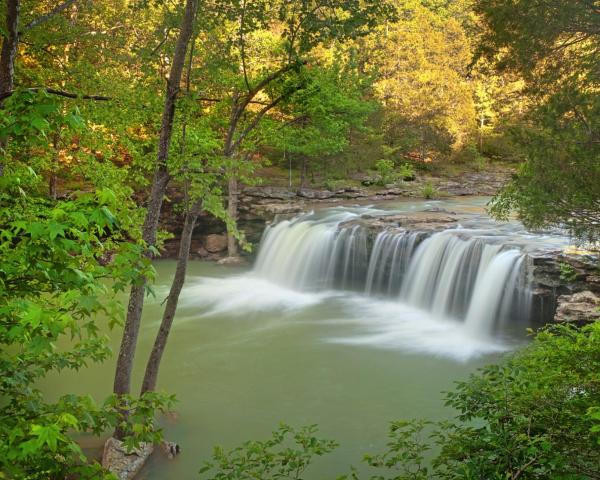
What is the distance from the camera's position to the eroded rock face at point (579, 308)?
34.7 ft

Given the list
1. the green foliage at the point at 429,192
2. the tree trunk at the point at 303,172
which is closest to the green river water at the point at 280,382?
the tree trunk at the point at 303,172

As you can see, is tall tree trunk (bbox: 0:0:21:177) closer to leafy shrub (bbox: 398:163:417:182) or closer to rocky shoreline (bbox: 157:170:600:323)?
rocky shoreline (bbox: 157:170:600:323)

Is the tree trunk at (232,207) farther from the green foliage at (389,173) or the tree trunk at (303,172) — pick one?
the green foliage at (389,173)

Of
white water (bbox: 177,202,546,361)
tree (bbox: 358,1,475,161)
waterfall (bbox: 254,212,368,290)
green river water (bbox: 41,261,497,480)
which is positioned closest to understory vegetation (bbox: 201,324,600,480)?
green river water (bbox: 41,261,497,480)

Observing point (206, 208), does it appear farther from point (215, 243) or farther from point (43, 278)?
point (215, 243)

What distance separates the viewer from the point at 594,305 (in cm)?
1089

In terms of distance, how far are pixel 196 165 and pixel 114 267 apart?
12.3 feet

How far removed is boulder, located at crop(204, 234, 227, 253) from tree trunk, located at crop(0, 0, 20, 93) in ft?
55.9

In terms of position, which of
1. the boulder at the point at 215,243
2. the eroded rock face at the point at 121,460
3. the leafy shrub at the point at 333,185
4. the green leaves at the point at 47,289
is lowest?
the eroded rock face at the point at 121,460

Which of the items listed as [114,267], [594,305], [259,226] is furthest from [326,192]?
[114,267]

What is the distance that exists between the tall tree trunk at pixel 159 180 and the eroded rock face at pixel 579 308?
26.5ft

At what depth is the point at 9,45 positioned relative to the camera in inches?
223

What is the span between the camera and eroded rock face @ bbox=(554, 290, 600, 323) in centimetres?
1059

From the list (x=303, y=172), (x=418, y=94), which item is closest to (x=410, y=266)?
(x=303, y=172)
